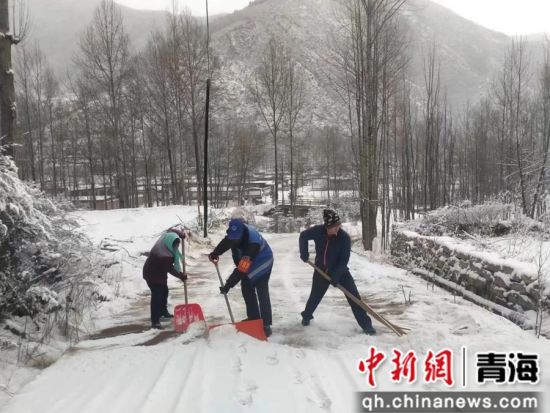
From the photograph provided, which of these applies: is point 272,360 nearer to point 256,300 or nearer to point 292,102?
point 256,300

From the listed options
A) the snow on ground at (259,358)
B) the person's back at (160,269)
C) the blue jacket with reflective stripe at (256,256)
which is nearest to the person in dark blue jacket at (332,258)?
the snow on ground at (259,358)

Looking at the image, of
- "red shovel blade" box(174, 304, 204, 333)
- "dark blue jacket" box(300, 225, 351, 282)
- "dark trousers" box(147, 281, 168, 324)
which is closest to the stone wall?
"dark blue jacket" box(300, 225, 351, 282)

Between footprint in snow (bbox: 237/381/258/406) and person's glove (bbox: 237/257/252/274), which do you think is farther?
person's glove (bbox: 237/257/252/274)

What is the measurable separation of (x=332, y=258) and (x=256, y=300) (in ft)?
3.88

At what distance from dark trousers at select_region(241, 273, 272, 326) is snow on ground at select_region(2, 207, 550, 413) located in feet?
1.00

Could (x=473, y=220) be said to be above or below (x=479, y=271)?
above

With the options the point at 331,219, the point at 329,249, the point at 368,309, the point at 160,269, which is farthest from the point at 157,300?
the point at 368,309

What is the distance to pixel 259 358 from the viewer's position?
4859 millimetres

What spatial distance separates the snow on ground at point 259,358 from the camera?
12.8 feet

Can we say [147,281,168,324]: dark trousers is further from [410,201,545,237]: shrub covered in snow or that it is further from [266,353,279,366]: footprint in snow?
A: [410,201,545,237]: shrub covered in snow

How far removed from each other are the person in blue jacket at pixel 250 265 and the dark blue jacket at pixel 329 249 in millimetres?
626

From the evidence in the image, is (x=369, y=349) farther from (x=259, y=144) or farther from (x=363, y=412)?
(x=259, y=144)

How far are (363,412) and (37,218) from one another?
4208mm

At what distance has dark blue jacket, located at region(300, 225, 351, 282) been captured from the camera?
5.95 meters
